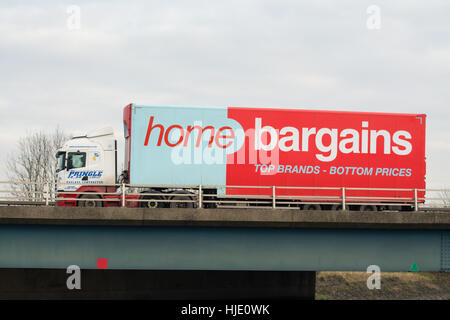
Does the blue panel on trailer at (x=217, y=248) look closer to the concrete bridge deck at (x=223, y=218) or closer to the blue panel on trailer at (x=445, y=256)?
the blue panel on trailer at (x=445, y=256)

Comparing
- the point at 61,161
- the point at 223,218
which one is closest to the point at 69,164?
the point at 61,161

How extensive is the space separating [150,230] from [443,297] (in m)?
32.8

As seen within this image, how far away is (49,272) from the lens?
28.5 metres

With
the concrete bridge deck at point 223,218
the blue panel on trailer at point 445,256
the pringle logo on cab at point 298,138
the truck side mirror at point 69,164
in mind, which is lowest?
the blue panel on trailer at point 445,256

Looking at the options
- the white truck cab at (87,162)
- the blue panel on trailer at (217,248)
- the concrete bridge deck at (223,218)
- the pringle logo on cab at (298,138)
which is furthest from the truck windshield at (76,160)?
the concrete bridge deck at (223,218)

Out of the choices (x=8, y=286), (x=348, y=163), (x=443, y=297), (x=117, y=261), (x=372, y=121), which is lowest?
(x=443, y=297)

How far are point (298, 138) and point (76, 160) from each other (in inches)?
353

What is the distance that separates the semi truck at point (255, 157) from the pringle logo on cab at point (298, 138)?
0.04 metres

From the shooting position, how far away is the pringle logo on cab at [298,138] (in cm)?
2091

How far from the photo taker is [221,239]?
17906 mm

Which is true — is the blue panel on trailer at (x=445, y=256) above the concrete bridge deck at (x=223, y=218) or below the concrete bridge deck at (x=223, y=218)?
below

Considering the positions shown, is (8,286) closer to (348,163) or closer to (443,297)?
(348,163)
